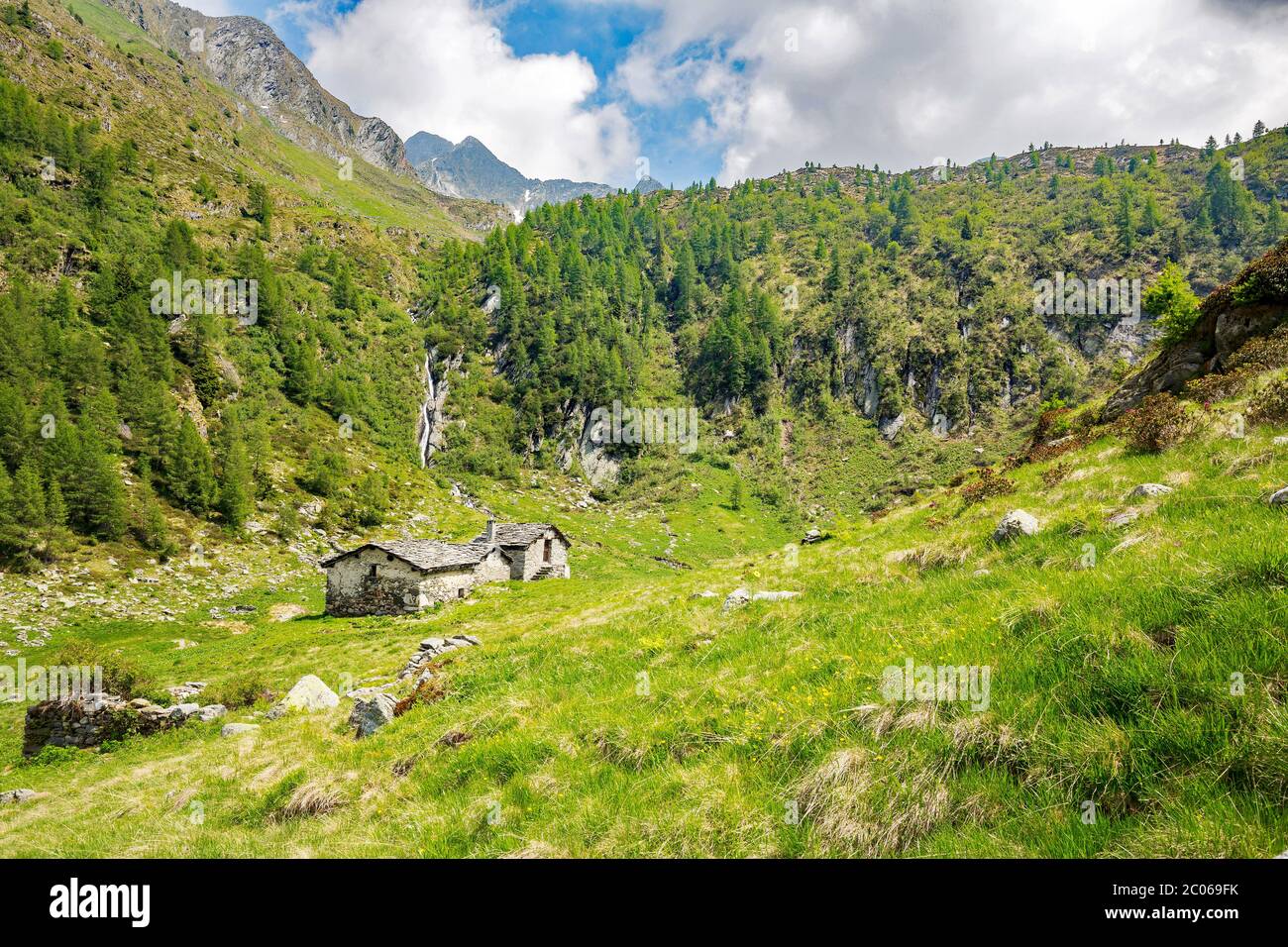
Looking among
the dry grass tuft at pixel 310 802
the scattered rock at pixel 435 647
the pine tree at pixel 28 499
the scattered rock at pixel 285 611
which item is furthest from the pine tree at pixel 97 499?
the dry grass tuft at pixel 310 802

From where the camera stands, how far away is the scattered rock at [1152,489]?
33.4 ft

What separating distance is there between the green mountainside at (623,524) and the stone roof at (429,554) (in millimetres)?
3965

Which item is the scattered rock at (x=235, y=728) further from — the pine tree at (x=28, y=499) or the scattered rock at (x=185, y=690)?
the pine tree at (x=28, y=499)

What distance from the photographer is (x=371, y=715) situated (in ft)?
38.7

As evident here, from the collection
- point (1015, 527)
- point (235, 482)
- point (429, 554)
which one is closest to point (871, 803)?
point (1015, 527)

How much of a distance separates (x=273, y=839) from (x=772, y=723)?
738 cm

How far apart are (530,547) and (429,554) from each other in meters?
12.4

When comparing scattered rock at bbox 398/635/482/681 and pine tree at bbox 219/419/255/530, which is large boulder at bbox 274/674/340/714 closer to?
scattered rock at bbox 398/635/482/681

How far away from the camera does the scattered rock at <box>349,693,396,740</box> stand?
11.6m

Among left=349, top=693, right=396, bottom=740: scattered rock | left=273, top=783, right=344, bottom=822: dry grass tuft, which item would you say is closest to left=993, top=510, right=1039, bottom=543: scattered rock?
left=273, top=783, right=344, bottom=822: dry grass tuft

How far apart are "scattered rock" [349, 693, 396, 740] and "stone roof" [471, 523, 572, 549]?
40.3 m

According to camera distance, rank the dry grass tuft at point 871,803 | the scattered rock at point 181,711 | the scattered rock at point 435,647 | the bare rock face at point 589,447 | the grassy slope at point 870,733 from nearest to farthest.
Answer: the grassy slope at point 870,733 < the dry grass tuft at point 871,803 < the scattered rock at point 181,711 < the scattered rock at point 435,647 < the bare rock face at point 589,447

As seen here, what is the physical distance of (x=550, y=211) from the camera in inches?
7731
